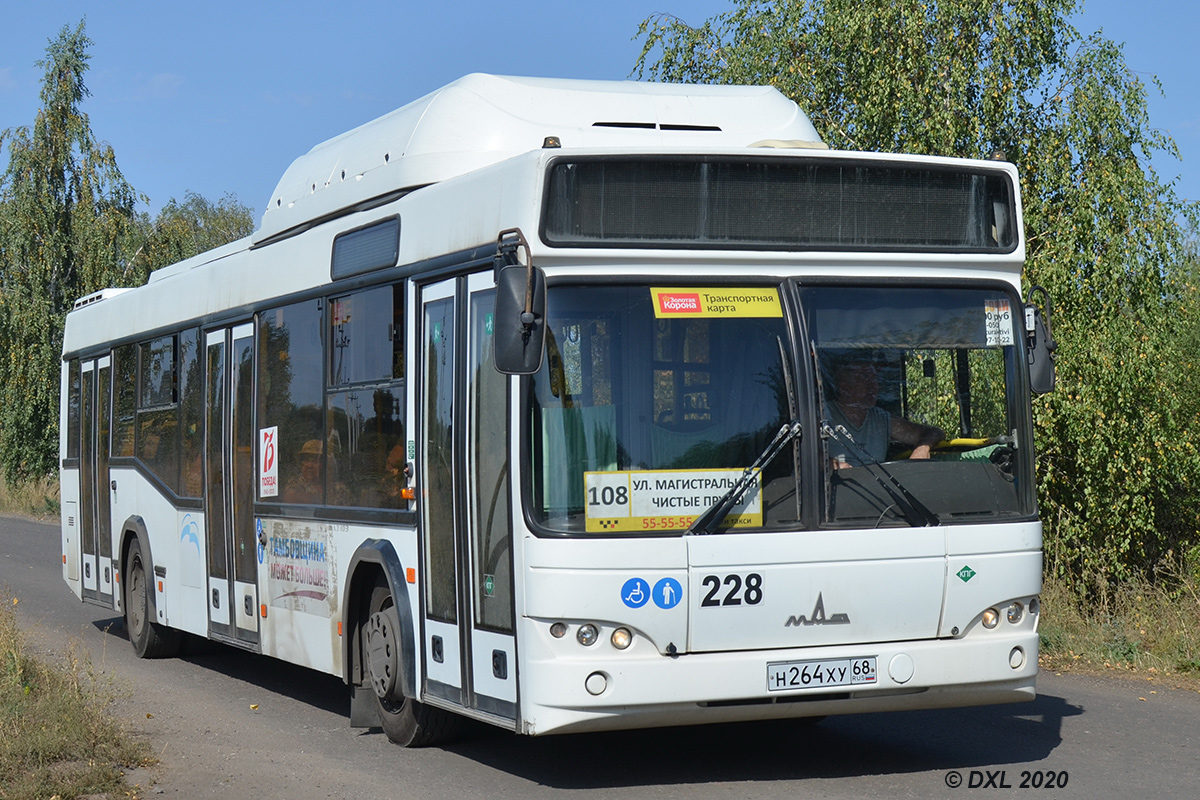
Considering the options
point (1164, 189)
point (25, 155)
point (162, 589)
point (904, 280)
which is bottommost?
point (162, 589)

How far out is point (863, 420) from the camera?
7.16 meters

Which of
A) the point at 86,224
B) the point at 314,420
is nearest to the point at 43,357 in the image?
the point at 86,224

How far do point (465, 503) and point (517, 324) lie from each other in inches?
48.1

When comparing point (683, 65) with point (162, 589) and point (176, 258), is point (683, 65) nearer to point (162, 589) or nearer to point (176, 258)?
point (162, 589)

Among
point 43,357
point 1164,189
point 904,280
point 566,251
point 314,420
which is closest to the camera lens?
point 566,251

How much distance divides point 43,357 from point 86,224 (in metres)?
3.70

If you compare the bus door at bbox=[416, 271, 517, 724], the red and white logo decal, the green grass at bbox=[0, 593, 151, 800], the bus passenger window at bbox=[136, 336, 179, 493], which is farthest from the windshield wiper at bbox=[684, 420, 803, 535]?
the bus passenger window at bbox=[136, 336, 179, 493]

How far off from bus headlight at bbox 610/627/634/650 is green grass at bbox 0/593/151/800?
2.59 metres

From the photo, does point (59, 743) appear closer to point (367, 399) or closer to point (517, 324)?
point (367, 399)

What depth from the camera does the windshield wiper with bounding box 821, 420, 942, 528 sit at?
7.09m

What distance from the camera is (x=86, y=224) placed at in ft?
129

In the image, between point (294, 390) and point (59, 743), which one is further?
point (294, 390)

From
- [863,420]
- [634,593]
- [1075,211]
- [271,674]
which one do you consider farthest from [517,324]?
[1075,211]

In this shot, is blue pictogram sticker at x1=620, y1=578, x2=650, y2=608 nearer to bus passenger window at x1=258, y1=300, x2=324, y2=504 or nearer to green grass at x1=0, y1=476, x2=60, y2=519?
bus passenger window at x1=258, y1=300, x2=324, y2=504
